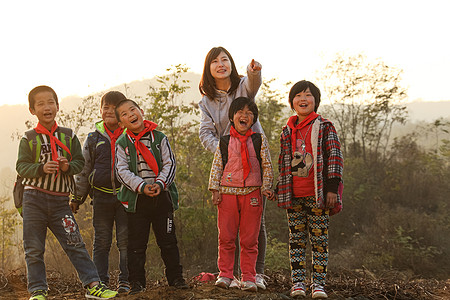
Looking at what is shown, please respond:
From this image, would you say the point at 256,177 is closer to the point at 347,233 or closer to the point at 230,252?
the point at 230,252

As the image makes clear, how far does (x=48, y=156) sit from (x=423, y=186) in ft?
42.5

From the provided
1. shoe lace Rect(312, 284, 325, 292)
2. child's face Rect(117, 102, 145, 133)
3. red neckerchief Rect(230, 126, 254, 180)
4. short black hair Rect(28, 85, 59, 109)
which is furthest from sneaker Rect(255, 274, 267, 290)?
short black hair Rect(28, 85, 59, 109)

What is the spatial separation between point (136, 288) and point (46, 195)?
1.10 m

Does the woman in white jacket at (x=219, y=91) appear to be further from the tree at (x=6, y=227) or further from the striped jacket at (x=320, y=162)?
the tree at (x=6, y=227)

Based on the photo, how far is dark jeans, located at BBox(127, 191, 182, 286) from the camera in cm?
394

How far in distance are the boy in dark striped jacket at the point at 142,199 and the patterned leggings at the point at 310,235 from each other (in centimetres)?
99

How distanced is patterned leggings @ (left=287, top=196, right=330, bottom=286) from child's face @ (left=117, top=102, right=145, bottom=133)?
1.52 metres

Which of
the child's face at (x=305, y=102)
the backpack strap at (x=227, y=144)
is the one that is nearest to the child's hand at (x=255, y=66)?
the child's face at (x=305, y=102)

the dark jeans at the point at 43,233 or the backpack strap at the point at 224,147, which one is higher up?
the backpack strap at the point at 224,147

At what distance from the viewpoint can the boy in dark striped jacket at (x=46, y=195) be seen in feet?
12.5

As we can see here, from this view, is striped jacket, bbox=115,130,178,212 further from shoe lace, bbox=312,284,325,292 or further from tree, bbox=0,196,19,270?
tree, bbox=0,196,19,270

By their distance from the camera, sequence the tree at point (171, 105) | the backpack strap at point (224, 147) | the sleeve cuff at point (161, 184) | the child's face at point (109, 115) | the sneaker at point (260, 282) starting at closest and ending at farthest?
the sleeve cuff at point (161, 184)
the sneaker at point (260, 282)
the backpack strap at point (224, 147)
the child's face at point (109, 115)
the tree at point (171, 105)

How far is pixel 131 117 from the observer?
4047 millimetres

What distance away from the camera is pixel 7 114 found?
155 feet
